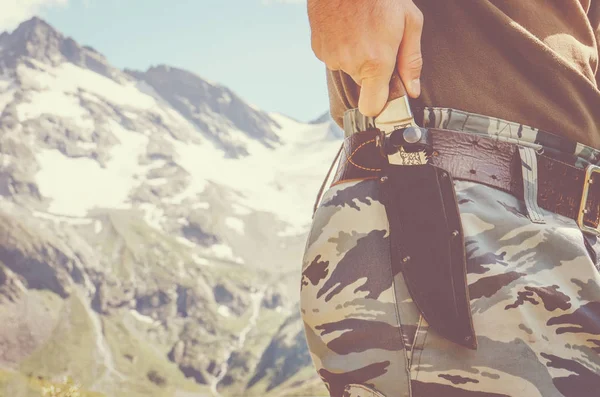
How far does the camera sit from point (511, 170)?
2012 millimetres

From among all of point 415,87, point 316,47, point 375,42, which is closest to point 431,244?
point 415,87

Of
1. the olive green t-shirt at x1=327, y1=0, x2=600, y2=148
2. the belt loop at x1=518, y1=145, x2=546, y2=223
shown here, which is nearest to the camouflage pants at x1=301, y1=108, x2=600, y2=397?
the belt loop at x1=518, y1=145, x2=546, y2=223

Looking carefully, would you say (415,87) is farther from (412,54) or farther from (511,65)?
(511,65)

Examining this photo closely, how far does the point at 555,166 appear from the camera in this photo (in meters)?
2.02

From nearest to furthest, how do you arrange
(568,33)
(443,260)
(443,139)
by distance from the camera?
(443,260) < (443,139) < (568,33)

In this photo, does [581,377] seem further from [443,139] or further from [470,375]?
[443,139]

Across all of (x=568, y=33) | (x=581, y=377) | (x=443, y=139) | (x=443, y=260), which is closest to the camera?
(x=581, y=377)

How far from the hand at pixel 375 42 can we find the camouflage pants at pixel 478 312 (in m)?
0.32

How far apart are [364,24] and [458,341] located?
3.22 ft

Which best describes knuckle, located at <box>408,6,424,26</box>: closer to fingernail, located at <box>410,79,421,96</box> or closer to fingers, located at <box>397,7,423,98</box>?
fingers, located at <box>397,7,423,98</box>

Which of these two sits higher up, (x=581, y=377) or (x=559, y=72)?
(x=559, y=72)

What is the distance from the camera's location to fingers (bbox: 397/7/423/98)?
1.97 metres

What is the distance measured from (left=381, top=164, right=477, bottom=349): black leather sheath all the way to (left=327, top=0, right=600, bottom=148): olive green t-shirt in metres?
0.29

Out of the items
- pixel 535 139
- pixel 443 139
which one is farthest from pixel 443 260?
pixel 535 139
